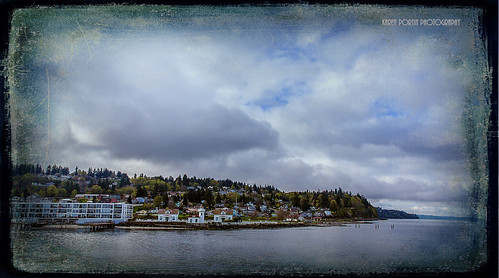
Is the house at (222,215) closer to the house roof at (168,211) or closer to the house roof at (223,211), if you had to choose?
the house roof at (223,211)

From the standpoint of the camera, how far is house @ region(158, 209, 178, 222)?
5343 mm

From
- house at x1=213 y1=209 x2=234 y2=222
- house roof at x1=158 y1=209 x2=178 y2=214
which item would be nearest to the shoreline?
house at x1=213 y1=209 x2=234 y2=222

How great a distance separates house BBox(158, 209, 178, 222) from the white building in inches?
22.4

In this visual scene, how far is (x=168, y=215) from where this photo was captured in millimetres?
5473

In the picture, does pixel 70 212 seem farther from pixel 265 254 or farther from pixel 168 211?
pixel 265 254

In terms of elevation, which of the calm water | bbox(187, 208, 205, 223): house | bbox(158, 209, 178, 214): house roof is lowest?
the calm water

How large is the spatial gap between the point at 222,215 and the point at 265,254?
189 centimetres

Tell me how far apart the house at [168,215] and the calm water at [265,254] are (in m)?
0.63

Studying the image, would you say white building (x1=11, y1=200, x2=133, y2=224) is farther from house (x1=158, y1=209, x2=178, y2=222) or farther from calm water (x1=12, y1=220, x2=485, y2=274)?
house (x1=158, y1=209, x2=178, y2=222)

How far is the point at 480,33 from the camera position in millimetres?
3105

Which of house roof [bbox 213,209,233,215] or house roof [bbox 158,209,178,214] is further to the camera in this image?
house roof [bbox 213,209,233,215]

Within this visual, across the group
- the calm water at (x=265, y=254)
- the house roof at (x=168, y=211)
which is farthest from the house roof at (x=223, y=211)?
the calm water at (x=265, y=254)

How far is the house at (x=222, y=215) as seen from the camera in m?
Answer: 5.67

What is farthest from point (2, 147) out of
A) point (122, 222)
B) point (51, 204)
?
point (122, 222)
